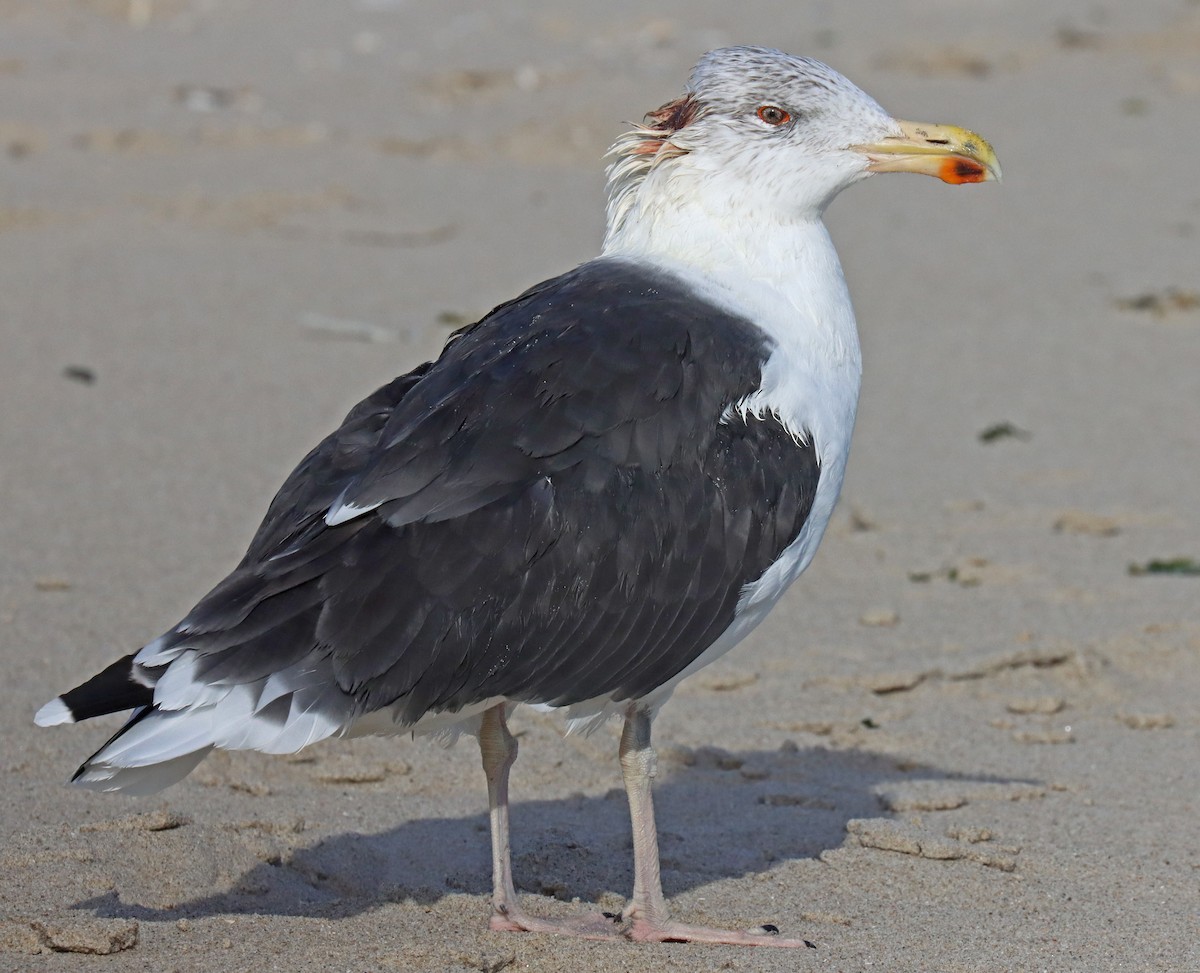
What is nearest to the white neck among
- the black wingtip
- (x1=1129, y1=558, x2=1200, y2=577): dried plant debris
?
the black wingtip

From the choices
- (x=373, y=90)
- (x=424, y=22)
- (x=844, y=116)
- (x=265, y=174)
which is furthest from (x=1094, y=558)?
(x=424, y=22)

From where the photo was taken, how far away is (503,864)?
432 cm

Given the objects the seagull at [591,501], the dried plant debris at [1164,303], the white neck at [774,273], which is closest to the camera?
the seagull at [591,501]

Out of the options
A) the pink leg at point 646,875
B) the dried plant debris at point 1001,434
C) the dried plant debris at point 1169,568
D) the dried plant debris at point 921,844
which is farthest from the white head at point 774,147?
the dried plant debris at point 1001,434

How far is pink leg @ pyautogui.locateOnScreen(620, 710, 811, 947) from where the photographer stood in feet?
13.8

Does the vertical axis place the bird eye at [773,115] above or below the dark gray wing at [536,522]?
above

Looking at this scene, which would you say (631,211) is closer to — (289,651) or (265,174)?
(289,651)

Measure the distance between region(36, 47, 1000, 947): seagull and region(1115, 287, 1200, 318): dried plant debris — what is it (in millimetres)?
6044

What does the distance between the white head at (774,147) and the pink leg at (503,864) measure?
1.44 m

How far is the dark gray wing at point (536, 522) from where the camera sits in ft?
12.4

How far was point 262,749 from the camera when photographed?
11.9ft

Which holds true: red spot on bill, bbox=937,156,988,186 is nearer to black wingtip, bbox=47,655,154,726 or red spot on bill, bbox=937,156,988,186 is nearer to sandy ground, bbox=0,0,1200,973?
sandy ground, bbox=0,0,1200,973

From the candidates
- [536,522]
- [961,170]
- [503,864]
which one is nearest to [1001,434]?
[961,170]

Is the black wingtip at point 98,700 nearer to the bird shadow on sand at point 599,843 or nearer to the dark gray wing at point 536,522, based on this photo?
the dark gray wing at point 536,522
